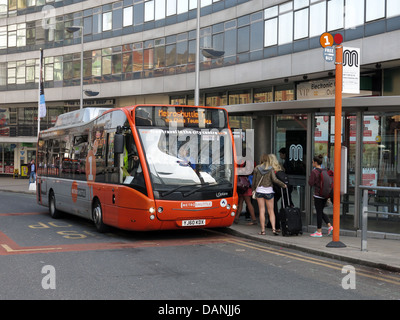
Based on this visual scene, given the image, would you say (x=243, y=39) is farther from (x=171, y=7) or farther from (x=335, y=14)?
(x=171, y=7)

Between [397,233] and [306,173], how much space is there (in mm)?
2413

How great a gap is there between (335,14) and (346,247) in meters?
16.1

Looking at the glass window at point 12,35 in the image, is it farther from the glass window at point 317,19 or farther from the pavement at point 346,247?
the pavement at point 346,247

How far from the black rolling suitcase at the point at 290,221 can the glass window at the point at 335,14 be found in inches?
565

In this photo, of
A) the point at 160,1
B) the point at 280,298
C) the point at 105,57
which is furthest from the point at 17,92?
the point at 280,298

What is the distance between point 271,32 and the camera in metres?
27.5

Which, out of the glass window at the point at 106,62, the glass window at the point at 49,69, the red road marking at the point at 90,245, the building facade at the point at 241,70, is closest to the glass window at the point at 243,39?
the building facade at the point at 241,70

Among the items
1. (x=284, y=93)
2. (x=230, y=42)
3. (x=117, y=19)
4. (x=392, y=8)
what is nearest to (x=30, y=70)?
(x=117, y=19)

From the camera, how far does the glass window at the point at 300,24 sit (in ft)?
83.2

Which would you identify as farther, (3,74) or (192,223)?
(3,74)

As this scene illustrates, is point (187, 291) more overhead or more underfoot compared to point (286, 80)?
more underfoot

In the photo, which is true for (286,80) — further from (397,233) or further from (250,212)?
(397,233)

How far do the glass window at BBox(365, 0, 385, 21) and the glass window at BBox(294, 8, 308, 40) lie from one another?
3.55m
